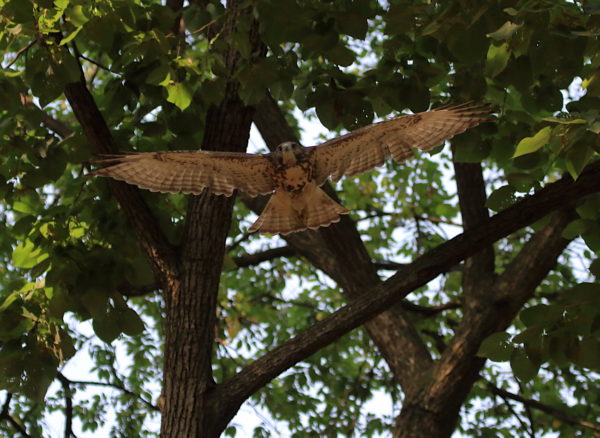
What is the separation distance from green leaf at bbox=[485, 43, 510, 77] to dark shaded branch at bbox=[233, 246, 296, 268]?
3221 mm

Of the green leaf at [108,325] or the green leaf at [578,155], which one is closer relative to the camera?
the green leaf at [578,155]

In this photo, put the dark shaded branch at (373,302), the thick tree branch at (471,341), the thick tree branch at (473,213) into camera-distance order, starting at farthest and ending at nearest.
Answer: the thick tree branch at (473,213), the thick tree branch at (471,341), the dark shaded branch at (373,302)

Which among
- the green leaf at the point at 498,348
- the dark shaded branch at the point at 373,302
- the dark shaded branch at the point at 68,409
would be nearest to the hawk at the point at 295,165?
the dark shaded branch at the point at 373,302

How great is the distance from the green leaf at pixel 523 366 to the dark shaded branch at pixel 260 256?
2.99m

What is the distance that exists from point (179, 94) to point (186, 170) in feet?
2.05

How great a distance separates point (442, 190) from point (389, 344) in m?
2.91

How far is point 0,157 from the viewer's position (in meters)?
4.36

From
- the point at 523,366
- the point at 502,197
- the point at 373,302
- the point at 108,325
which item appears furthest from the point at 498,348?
the point at 108,325

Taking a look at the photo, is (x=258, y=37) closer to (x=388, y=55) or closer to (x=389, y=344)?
(x=388, y=55)

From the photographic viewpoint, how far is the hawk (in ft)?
13.7

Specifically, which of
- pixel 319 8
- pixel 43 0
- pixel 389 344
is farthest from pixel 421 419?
pixel 43 0

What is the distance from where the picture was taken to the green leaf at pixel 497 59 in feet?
11.1

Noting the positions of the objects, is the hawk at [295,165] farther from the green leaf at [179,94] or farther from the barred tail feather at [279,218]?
the green leaf at [179,94]

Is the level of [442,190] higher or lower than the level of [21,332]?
higher
